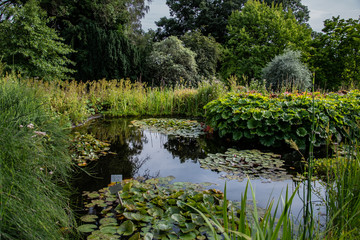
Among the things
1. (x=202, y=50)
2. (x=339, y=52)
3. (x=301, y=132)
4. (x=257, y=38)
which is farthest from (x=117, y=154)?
(x=257, y=38)

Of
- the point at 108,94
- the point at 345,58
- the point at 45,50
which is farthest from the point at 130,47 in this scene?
the point at 345,58

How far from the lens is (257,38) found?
19.5m

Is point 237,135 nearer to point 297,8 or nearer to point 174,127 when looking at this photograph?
point 174,127

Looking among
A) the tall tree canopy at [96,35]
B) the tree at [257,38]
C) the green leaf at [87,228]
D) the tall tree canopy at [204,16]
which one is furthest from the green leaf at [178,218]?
the tall tree canopy at [204,16]

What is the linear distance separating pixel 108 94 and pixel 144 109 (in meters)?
1.44

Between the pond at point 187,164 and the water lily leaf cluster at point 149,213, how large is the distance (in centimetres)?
29

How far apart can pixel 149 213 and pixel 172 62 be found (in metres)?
13.3

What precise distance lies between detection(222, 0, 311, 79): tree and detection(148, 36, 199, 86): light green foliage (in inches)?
170

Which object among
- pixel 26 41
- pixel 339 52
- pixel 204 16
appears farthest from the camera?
pixel 204 16

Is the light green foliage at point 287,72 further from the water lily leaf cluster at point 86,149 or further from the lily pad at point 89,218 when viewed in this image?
the lily pad at point 89,218

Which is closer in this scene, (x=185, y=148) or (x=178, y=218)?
(x=178, y=218)

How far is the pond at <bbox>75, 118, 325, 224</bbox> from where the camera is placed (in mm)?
2832

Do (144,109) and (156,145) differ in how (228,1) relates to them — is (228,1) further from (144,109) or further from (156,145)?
(156,145)

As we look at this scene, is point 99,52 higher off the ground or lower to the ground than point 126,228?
higher
